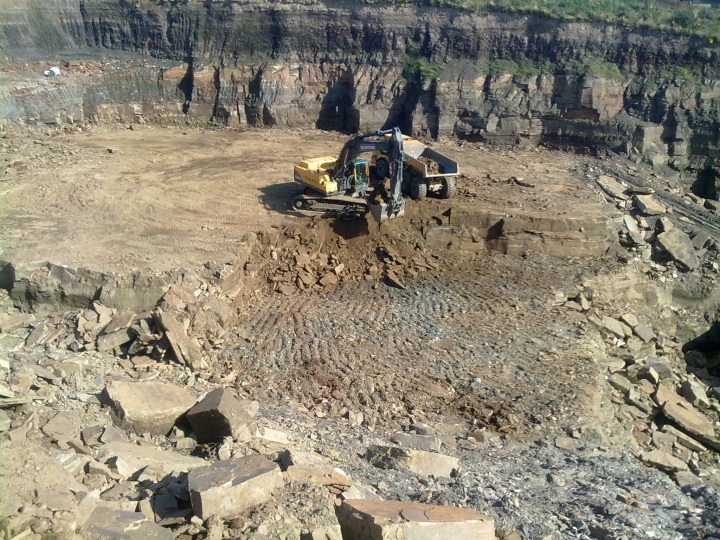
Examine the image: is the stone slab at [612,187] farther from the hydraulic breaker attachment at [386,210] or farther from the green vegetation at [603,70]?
A: the hydraulic breaker attachment at [386,210]

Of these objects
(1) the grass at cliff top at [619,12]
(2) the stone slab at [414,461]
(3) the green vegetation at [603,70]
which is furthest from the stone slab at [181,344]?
(1) the grass at cliff top at [619,12]

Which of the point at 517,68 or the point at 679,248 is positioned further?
the point at 517,68

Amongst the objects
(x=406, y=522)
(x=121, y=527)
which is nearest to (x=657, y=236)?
(x=406, y=522)

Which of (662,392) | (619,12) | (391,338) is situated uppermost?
(619,12)

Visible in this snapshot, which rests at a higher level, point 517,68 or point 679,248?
point 517,68

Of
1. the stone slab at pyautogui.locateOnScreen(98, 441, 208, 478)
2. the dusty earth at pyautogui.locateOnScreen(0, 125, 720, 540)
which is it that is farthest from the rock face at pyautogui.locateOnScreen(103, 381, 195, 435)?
the stone slab at pyautogui.locateOnScreen(98, 441, 208, 478)

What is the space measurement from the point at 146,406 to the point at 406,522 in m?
4.13

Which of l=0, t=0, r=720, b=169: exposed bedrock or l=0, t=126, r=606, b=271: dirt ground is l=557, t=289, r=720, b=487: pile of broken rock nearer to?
l=0, t=126, r=606, b=271: dirt ground

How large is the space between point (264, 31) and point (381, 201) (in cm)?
1151

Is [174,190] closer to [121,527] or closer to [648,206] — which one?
[648,206]

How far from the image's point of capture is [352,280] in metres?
14.3

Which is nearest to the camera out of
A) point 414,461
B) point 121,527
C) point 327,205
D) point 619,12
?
point 121,527

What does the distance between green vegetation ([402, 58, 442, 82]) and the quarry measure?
0.33 ft

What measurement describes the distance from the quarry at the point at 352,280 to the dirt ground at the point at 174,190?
0.30 ft
